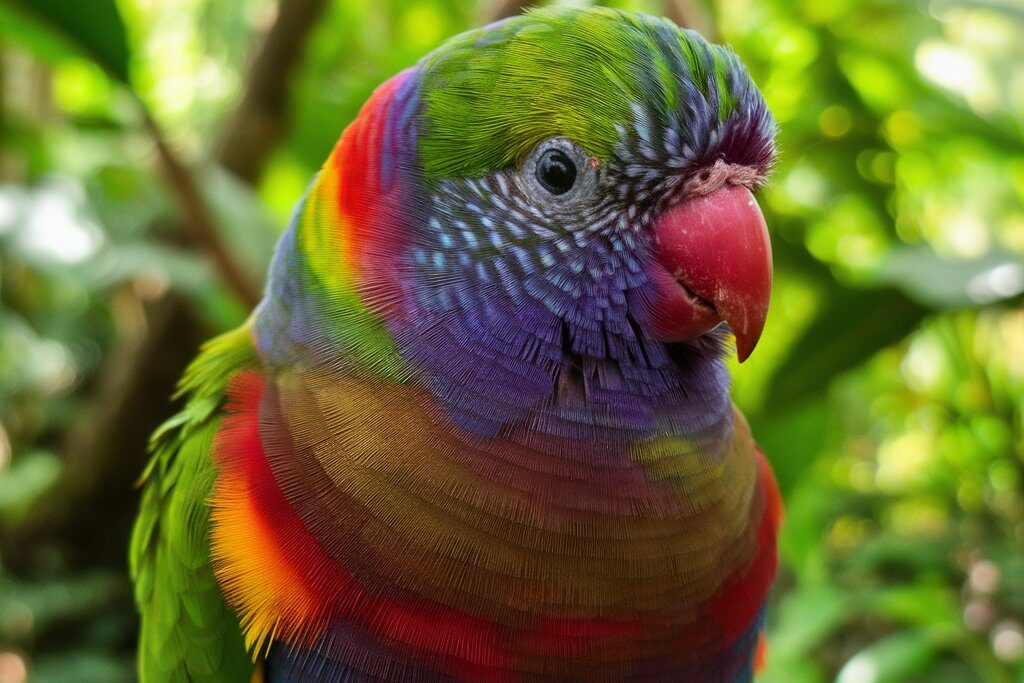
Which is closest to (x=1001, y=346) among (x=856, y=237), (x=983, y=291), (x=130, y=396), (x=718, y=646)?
(x=856, y=237)

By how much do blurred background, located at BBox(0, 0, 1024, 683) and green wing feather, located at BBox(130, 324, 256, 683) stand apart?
0.92 meters

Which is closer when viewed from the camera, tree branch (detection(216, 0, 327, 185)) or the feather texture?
the feather texture

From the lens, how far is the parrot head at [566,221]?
1.00 metres

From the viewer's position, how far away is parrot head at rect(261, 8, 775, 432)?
1000 millimetres

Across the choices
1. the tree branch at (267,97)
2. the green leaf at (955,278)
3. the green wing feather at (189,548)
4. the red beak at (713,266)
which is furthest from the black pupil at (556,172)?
the tree branch at (267,97)

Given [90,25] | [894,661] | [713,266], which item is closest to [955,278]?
[894,661]

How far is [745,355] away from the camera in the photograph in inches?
42.0

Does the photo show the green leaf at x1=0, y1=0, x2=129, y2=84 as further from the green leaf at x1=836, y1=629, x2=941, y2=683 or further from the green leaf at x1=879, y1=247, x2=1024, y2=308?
the green leaf at x1=836, y1=629, x2=941, y2=683

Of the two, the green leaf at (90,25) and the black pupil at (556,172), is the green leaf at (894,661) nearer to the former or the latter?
the black pupil at (556,172)

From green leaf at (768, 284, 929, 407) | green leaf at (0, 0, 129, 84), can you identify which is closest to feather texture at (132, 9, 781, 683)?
green leaf at (0, 0, 129, 84)

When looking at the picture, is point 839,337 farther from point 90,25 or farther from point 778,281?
point 90,25

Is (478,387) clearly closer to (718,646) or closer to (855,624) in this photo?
(718,646)

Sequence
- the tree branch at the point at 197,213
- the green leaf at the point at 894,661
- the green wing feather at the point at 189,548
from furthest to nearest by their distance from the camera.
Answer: the green leaf at the point at 894,661 < the tree branch at the point at 197,213 < the green wing feather at the point at 189,548

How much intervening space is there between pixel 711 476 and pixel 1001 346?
3.06 metres
